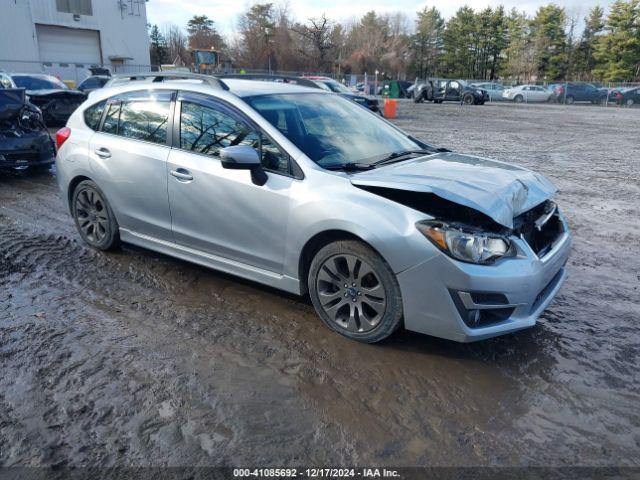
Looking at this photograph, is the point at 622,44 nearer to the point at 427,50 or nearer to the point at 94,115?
the point at 427,50

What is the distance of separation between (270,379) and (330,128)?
214cm

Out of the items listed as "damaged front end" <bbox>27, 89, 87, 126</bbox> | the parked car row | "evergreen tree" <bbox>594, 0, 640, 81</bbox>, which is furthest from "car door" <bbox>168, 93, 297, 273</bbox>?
"evergreen tree" <bbox>594, 0, 640, 81</bbox>

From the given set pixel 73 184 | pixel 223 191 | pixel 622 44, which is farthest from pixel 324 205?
pixel 622 44

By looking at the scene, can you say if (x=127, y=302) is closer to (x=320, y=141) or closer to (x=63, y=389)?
(x=63, y=389)

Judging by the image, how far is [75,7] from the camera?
4153cm

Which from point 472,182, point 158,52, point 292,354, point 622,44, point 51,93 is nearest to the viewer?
point 292,354

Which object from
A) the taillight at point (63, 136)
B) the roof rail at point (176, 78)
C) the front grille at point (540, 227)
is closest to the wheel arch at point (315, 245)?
the front grille at point (540, 227)

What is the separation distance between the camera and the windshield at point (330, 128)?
3932 millimetres

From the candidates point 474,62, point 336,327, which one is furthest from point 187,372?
point 474,62

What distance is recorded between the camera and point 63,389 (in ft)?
9.86

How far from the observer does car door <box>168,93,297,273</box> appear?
12.3 ft

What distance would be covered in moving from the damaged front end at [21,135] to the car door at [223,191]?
553 centimetres

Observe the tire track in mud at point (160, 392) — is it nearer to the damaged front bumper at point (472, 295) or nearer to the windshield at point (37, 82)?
the damaged front bumper at point (472, 295)

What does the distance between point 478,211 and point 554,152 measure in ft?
36.6
